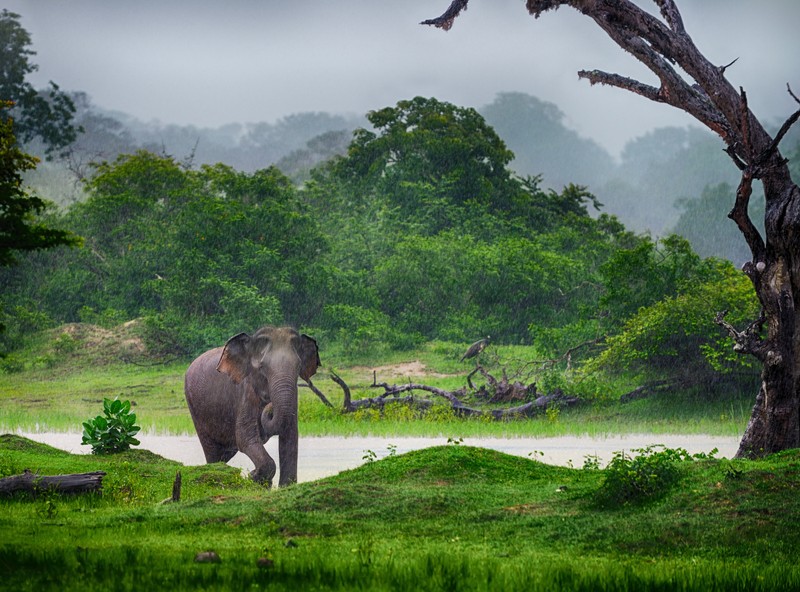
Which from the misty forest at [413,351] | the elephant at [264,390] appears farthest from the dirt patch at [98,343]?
the elephant at [264,390]

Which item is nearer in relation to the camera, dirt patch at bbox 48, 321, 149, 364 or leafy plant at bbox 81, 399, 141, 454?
leafy plant at bbox 81, 399, 141, 454

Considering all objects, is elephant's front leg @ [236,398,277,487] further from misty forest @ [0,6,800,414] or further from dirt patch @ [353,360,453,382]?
dirt patch @ [353,360,453,382]

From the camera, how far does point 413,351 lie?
102 feet

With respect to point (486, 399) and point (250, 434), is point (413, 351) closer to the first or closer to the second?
point (486, 399)

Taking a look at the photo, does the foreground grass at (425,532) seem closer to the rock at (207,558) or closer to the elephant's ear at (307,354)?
the rock at (207,558)

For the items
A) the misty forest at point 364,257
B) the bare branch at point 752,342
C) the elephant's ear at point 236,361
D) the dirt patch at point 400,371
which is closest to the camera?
the bare branch at point 752,342

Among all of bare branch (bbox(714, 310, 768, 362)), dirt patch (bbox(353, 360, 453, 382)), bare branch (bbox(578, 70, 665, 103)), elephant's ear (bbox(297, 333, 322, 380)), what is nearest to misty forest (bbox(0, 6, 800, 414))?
dirt patch (bbox(353, 360, 453, 382))

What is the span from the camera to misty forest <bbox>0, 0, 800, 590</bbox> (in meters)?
7.27

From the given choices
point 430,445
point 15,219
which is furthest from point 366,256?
point 15,219

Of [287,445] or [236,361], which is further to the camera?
[236,361]

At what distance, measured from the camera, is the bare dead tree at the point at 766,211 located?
1173cm

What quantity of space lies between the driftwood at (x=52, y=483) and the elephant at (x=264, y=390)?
242 centimetres

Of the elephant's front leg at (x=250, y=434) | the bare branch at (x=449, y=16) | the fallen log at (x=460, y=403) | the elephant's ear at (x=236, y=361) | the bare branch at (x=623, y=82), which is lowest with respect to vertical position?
the elephant's front leg at (x=250, y=434)

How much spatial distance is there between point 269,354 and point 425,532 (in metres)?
5.45
